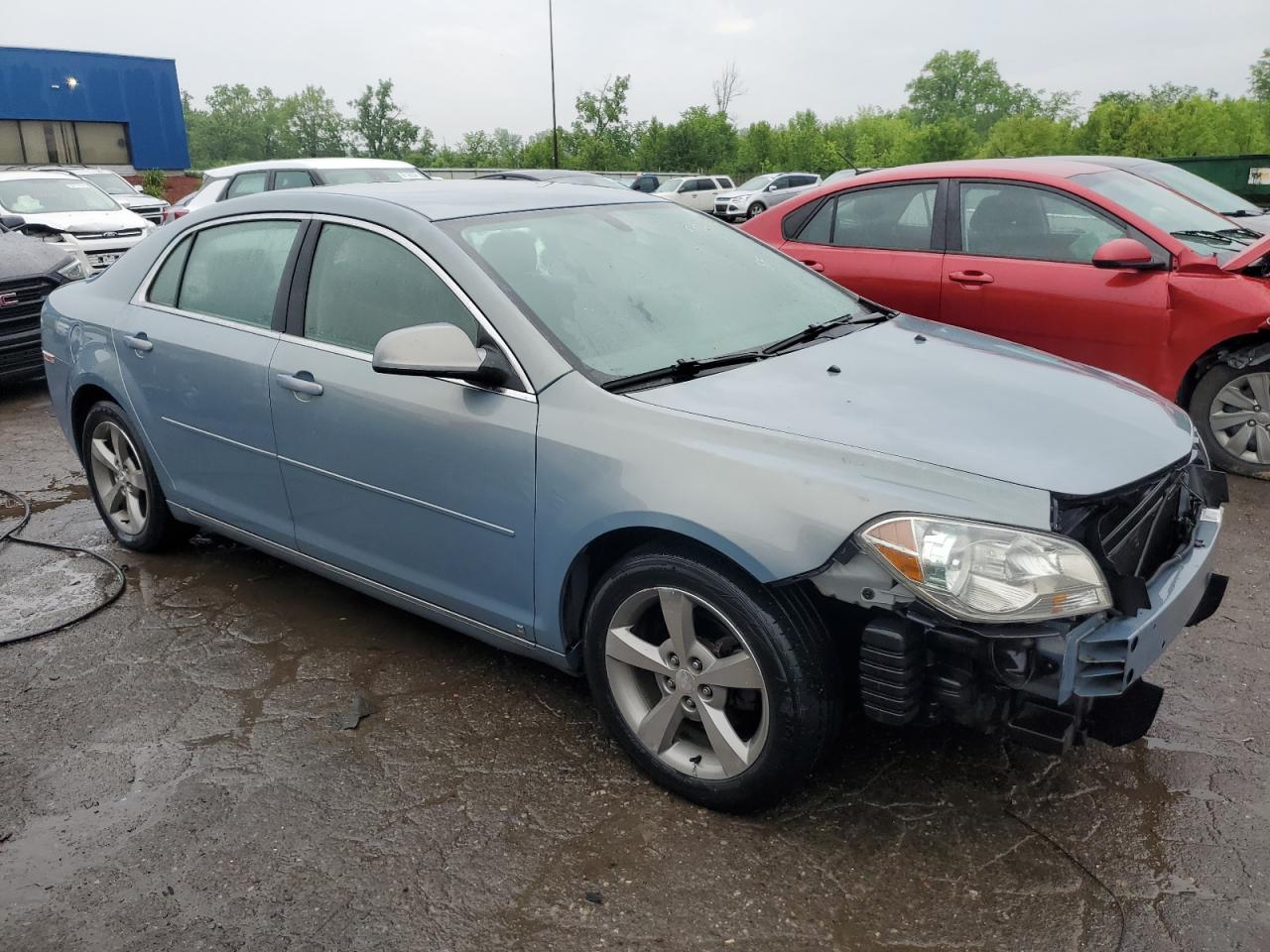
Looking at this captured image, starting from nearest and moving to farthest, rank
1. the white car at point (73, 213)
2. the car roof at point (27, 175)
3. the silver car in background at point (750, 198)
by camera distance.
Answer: the white car at point (73, 213) → the car roof at point (27, 175) → the silver car in background at point (750, 198)

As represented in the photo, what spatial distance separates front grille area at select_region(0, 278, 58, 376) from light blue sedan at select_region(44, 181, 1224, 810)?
4847mm

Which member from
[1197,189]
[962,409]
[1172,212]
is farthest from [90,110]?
[962,409]

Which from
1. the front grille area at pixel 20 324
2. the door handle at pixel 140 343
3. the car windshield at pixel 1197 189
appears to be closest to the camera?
the door handle at pixel 140 343

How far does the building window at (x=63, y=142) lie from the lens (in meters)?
43.9

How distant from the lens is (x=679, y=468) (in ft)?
8.46

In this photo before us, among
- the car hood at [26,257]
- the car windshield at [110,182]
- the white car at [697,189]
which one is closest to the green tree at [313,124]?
the white car at [697,189]

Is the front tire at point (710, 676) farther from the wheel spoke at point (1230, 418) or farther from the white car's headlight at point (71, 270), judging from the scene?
the white car's headlight at point (71, 270)

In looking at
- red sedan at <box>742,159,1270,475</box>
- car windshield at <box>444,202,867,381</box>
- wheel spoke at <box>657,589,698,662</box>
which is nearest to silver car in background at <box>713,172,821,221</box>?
red sedan at <box>742,159,1270,475</box>

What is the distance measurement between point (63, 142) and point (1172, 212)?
4994cm

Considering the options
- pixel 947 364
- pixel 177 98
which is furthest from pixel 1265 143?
pixel 177 98

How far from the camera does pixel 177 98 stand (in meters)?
47.7

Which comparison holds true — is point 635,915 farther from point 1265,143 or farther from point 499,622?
point 1265,143

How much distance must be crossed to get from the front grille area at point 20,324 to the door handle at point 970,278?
667cm

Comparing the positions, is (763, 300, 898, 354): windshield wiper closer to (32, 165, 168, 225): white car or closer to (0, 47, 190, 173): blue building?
(32, 165, 168, 225): white car
